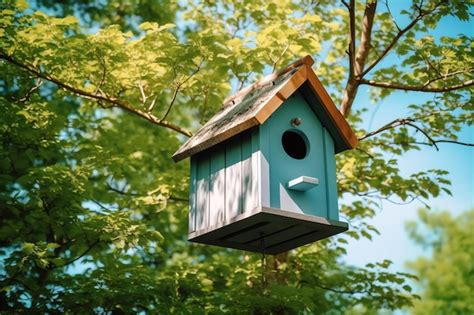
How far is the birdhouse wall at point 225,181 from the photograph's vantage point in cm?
389

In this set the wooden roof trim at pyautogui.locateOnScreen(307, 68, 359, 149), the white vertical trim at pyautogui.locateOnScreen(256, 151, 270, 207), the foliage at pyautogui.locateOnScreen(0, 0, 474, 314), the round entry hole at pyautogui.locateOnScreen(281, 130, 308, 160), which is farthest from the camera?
the foliage at pyautogui.locateOnScreen(0, 0, 474, 314)

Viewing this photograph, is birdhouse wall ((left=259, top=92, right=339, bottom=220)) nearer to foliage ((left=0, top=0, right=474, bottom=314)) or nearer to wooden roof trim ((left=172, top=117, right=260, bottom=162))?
wooden roof trim ((left=172, top=117, right=260, bottom=162))

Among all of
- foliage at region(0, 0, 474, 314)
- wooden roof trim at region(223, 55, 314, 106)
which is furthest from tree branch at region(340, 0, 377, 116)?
wooden roof trim at region(223, 55, 314, 106)

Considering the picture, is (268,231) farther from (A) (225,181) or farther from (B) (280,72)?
(B) (280,72)

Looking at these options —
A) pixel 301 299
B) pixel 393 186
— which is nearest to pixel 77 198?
pixel 301 299

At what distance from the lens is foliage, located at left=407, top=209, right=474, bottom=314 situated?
18.1m

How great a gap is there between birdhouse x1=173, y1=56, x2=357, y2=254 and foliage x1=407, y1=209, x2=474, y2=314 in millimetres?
14451

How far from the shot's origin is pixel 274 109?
394cm

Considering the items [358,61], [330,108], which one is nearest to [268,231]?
[330,108]

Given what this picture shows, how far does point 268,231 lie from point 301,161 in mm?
537

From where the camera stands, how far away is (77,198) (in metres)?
6.11

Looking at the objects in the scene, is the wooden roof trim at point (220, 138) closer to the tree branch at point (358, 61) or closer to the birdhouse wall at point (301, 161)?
the birdhouse wall at point (301, 161)

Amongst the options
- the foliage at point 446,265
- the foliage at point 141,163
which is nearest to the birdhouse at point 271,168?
the foliage at point 141,163

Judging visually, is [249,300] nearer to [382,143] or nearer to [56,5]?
[382,143]
